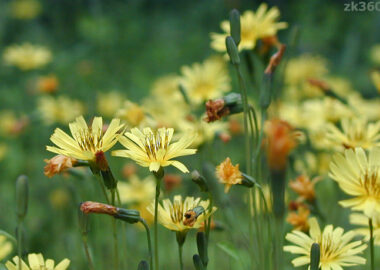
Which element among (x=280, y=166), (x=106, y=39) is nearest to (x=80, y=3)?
(x=106, y=39)

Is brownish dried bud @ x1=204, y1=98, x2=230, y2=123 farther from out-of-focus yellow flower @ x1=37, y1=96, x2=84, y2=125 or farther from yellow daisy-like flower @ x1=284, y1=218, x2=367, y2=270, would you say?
out-of-focus yellow flower @ x1=37, y1=96, x2=84, y2=125

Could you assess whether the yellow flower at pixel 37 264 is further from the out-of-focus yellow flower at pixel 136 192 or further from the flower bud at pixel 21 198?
the out-of-focus yellow flower at pixel 136 192

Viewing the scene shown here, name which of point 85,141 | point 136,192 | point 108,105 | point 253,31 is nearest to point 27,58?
point 108,105

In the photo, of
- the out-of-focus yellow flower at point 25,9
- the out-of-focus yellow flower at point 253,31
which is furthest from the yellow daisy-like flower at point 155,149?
the out-of-focus yellow flower at point 25,9

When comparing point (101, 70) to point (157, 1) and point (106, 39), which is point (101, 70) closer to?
point (106, 39)

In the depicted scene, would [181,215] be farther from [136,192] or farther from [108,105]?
[108,105]

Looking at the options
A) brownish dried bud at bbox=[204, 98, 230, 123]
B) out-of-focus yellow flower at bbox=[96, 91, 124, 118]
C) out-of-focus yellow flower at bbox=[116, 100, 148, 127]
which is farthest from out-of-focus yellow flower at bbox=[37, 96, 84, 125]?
brownish dried bud at bbox=[204, 98, 230, 123]
